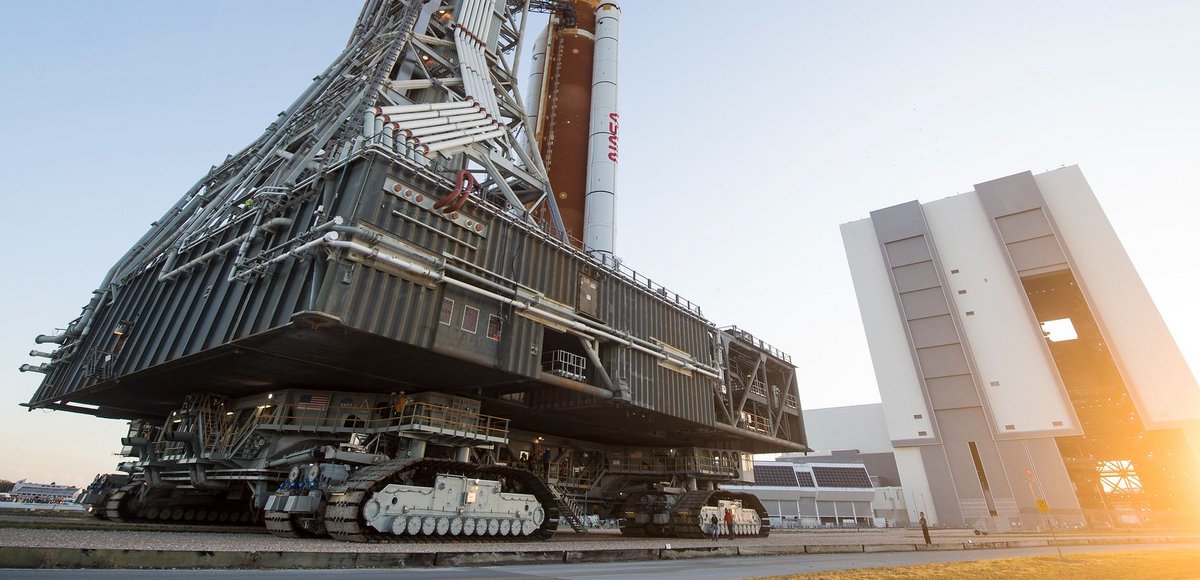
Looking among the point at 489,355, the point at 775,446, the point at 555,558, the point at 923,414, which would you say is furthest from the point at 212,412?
the point at 923,414

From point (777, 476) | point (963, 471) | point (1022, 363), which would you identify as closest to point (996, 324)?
point (1022, 363)

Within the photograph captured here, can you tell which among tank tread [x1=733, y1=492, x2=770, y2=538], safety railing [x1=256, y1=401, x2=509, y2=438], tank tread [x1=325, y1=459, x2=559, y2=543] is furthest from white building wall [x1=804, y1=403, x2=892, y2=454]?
safety railing [x1=256, y1=401, x2=509, y2=438]

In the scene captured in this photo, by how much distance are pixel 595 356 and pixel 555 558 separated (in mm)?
8940

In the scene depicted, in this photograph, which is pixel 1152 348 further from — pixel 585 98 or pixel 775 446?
pixel 585 98

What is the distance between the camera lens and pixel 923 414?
45781 mm

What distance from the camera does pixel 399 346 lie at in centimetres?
1470

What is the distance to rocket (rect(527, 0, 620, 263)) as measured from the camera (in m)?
32.5

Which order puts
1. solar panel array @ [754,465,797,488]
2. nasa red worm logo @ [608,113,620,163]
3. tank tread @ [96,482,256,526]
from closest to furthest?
tank tread @ [96,482,256,526] → nasa red worm logo @ [608,113,620,163] → solar panel array @ [754,465,797,488]

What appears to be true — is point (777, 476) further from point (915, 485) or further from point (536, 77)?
point (536, 77)

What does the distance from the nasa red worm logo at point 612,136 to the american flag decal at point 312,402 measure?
21.9m

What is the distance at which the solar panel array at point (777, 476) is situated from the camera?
61.5m

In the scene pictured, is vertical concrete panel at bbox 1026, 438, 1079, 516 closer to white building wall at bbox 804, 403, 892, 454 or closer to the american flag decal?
white building wall at bbox 804, 403, 892, 454

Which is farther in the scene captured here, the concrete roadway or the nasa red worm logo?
the nasa red worm logo

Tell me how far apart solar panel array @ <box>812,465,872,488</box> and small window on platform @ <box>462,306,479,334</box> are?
57.7m
